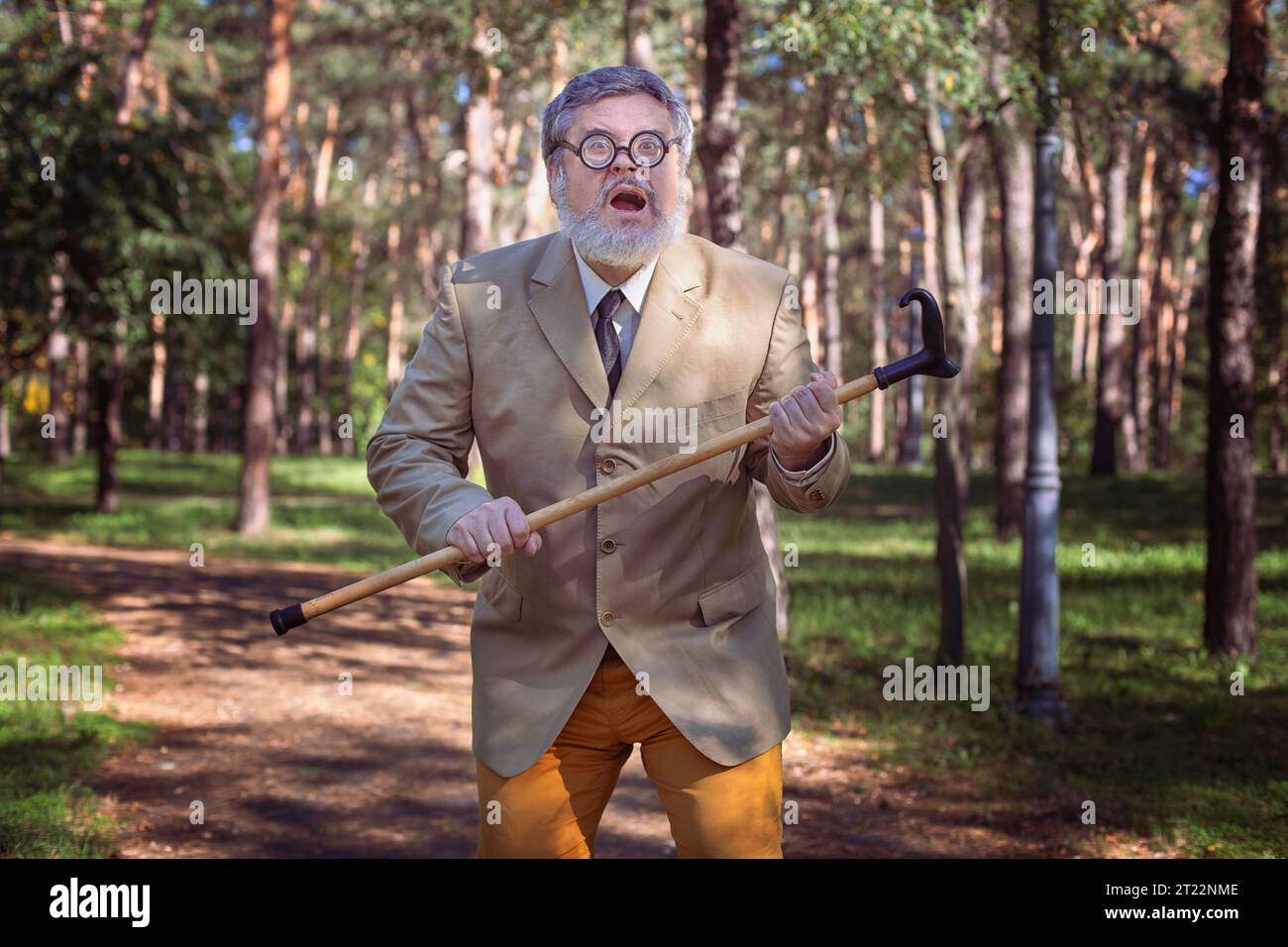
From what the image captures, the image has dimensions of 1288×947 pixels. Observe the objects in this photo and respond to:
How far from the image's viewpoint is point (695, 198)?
24.0 m

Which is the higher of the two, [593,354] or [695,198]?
[695,198]

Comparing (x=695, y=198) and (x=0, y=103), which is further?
(x=695, y=198)

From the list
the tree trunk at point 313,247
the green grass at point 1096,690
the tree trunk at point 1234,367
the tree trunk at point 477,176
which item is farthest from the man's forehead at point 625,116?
the tree trunk at point 313,247

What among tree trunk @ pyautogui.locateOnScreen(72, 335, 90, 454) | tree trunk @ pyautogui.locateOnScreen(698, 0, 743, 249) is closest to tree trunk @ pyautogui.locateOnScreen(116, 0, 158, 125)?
tree trunk @ pyautogui.locateOnScreen(698, 0, 743, 249)

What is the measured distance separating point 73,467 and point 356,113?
14.9 metres

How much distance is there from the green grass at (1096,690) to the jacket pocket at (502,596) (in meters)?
3.92

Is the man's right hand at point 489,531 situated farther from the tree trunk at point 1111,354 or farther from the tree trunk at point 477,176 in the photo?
the tree trunk at point 1111,354

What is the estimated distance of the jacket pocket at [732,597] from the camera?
3.04 metres

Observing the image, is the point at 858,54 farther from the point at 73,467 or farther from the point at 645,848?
the point at 73,467

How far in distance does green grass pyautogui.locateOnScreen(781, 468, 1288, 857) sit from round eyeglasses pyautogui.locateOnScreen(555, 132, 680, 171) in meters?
4.27

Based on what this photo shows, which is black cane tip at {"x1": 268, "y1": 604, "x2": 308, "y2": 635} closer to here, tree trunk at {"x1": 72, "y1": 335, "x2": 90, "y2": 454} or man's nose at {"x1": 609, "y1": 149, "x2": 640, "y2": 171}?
man's nose at {"x1": 609, "y1": 149, "x2": 640, "y2": 171}

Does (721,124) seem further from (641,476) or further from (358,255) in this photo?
(358,255)

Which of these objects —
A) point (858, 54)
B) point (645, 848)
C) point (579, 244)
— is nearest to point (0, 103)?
point (858, 54)
